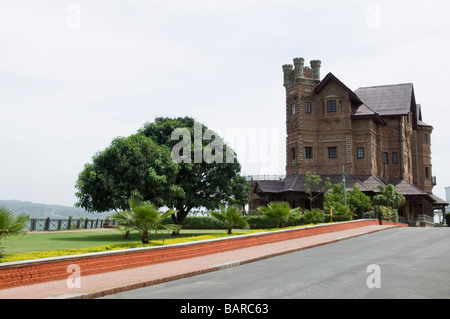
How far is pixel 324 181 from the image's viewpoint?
51.6 meters

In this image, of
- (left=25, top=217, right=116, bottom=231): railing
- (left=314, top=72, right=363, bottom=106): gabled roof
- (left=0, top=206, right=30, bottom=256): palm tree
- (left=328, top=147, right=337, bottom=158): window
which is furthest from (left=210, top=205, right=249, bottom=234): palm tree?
(left=314, top=72, right=363, bottom=106): gabled roof

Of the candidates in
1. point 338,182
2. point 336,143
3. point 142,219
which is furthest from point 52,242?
point 336,143

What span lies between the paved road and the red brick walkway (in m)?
0.31

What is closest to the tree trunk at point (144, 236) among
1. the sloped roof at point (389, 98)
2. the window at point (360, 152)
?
the window at point (360, 152)

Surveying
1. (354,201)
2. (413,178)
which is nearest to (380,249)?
(354,201)

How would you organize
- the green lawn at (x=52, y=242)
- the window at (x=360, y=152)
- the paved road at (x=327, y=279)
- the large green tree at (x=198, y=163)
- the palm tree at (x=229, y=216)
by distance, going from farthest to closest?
1. the window at (x=360, y=152)
2. the large green tree at (x=198, y=163)
3. the green lawn at (x=52, y=242)
4. the palm tree at (x=229, y=216)
5. the paved road at (x=327, y=279)

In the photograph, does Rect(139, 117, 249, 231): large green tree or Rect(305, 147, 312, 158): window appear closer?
Rect(139, 117, 249, 231): large green tree

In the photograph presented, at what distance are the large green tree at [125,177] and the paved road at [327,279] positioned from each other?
1513 cm

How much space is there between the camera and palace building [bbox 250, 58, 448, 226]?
51938 millimetres

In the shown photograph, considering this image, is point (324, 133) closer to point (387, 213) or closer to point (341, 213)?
point (387, 213)

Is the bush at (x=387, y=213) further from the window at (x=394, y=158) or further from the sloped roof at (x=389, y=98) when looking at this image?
the sloped roof at (x=389, y=98)

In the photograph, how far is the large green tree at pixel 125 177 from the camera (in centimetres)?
2972

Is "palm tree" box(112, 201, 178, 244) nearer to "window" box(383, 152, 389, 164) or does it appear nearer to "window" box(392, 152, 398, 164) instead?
"window" box(383, 152, 389, 164)
